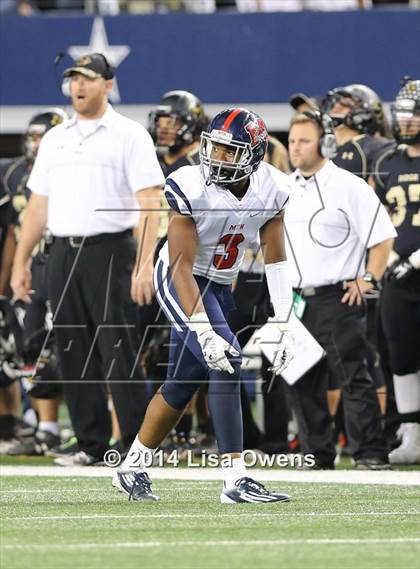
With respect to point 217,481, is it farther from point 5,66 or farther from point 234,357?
point 5,66

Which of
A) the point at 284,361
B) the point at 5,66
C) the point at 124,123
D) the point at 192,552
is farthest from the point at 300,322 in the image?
the point at 5,66

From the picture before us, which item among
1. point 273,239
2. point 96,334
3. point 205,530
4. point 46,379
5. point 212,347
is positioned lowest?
point 46,379

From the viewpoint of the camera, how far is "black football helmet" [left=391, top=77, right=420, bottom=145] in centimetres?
905

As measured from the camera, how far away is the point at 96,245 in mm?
8641

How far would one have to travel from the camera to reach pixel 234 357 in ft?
20.6

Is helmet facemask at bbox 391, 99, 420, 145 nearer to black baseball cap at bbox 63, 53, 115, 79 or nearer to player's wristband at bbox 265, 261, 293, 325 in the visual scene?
black baseball cap at bbox 63, 53, 115, 79

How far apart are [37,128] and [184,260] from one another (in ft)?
A: 14.3

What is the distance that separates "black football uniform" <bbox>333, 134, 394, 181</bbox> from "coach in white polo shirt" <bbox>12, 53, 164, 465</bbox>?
149 cm

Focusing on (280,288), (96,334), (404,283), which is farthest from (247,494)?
(404,283)

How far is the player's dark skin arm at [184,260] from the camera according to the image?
6.27 metres

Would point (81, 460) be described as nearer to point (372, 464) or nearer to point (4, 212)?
point (372, 464)

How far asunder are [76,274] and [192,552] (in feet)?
13.0

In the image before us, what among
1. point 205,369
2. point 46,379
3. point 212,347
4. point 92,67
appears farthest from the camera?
point 46,379

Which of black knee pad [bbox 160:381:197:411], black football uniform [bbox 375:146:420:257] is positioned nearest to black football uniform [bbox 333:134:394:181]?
black football uniform [bbox 375:146:420:257]
